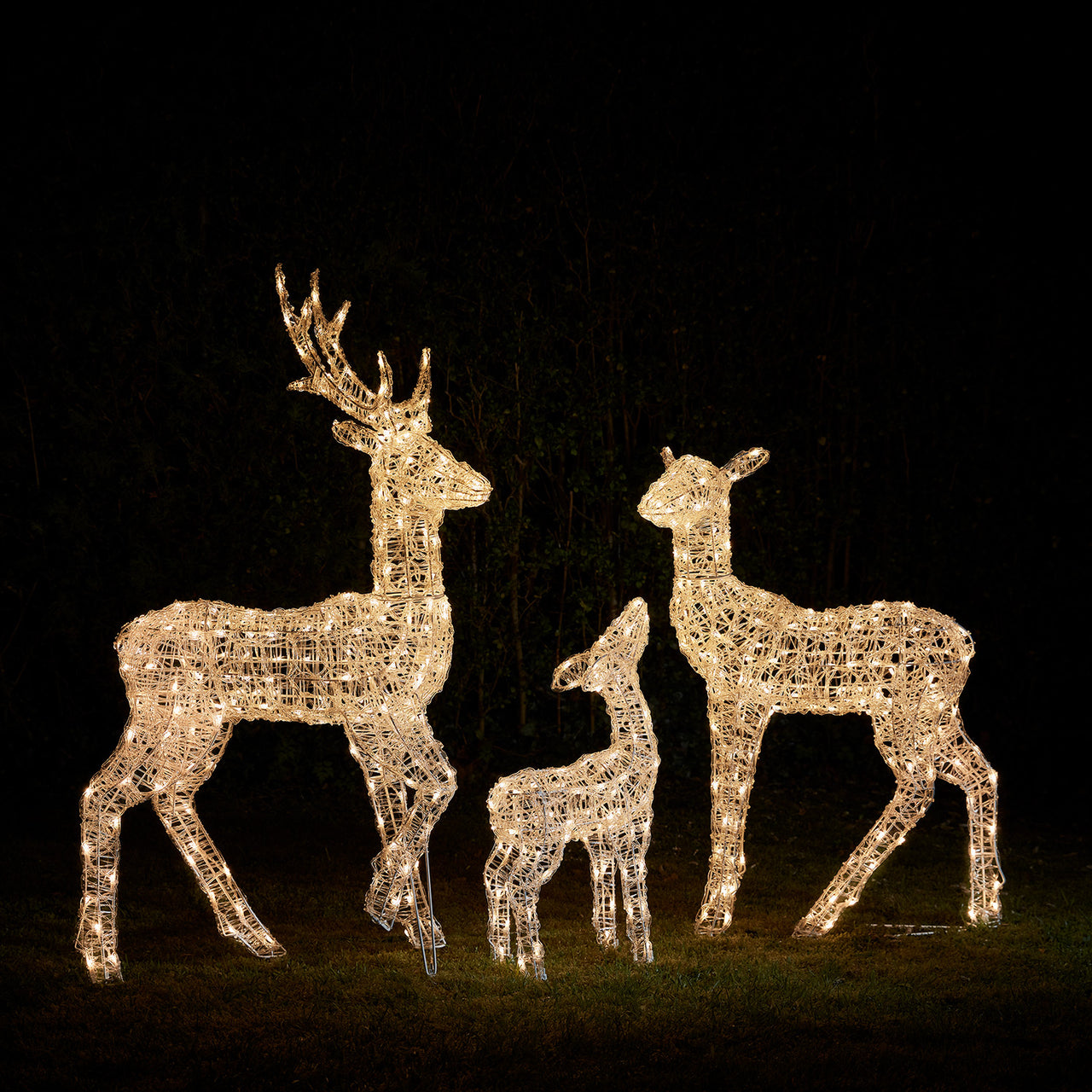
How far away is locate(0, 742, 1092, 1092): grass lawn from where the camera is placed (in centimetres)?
444

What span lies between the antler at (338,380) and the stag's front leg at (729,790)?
1960 mm

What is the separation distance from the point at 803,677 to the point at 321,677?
6.94ft

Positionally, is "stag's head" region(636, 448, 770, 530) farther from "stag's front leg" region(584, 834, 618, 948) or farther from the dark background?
the dark background

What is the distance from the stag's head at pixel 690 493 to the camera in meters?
5.80

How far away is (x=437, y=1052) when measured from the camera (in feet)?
14.9

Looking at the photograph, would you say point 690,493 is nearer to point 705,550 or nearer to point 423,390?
point 705,550

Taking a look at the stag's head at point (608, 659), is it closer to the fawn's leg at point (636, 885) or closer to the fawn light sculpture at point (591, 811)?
the fawn light sculpture at point (591, 811)

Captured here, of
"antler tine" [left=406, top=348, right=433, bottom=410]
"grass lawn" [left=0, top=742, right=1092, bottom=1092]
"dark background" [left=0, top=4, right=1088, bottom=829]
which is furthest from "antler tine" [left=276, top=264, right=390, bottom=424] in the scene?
"dark background" [left=0, top=4, right=1088, bottom=829]

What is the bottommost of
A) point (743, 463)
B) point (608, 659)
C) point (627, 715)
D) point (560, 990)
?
point (560, 990)

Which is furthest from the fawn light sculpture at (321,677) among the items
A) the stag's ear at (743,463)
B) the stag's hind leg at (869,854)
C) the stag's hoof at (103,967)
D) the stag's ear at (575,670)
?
the stag's hind leg at (869,854)

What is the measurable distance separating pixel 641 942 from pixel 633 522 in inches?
149

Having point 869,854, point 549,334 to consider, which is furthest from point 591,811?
point 549,334

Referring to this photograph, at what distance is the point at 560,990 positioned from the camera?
5.05 metres

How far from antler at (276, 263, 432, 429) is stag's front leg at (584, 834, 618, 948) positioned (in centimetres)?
203
